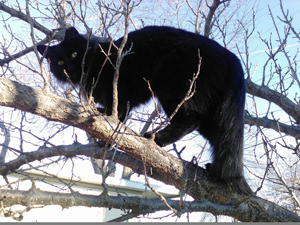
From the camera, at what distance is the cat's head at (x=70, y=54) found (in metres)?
2.81

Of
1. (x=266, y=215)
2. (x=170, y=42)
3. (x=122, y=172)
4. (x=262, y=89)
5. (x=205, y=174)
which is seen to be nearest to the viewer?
(x=266, y=215)

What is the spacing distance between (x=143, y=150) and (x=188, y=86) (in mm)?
728

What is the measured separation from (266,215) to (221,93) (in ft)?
3.08

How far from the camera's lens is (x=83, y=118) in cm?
156

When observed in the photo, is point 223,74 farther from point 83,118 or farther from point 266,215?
point 83,118

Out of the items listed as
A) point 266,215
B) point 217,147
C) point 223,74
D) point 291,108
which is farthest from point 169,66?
point 291,108

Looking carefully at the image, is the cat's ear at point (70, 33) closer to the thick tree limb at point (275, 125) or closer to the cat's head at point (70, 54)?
the cat's head at point (70, 54)

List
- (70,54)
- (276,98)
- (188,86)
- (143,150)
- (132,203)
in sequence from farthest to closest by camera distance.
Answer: (276,98) < (70,54) < (188,86) < (143,150) < (132,203)

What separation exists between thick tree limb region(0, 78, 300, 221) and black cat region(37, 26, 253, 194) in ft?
0.39

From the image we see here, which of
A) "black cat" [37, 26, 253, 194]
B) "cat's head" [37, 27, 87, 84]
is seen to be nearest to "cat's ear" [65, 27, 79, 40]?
"cat's head" [37, 27, 87, 84]

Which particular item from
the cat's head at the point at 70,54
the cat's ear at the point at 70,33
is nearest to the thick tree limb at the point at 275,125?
the cat's head at the point at 70,54

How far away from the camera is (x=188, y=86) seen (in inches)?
86.0

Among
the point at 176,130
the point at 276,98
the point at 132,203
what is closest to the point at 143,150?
the point at 132,203

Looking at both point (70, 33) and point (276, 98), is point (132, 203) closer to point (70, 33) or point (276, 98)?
point (70, 33)
